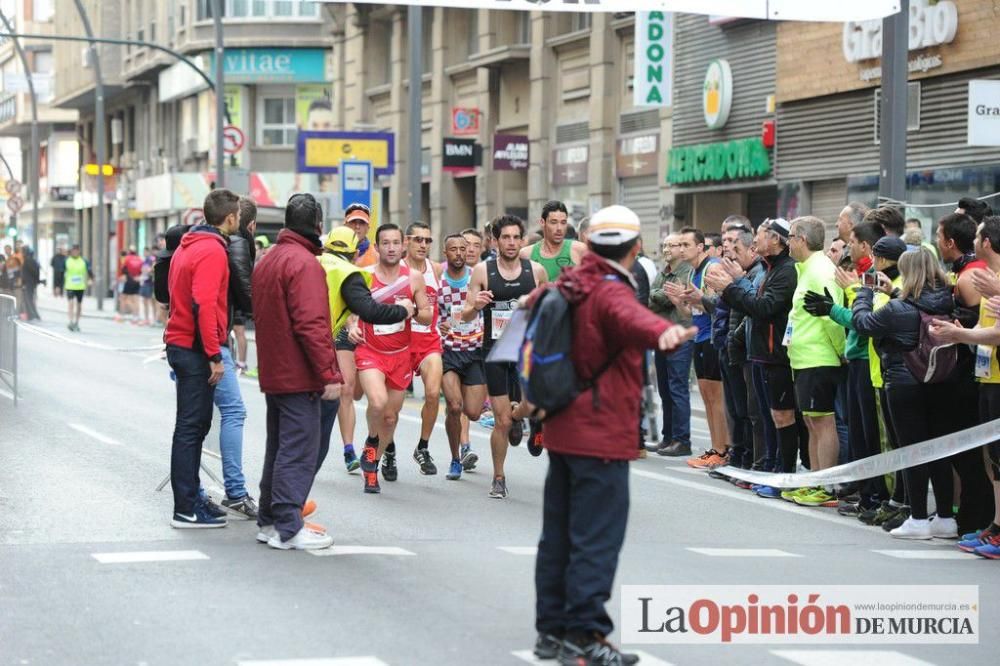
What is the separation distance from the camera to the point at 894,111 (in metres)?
16.4

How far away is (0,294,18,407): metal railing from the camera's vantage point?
62.5 ft

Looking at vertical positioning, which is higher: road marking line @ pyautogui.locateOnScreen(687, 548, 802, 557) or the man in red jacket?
the man in red jacket

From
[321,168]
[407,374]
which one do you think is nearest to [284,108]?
[321,168]

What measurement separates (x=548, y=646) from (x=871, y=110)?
18.0m

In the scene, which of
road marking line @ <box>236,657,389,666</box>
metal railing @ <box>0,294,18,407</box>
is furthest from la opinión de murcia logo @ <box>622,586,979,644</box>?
metal railing @ <box>0,294,18,407</box>

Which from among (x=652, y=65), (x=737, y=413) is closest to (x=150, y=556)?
(x=737, y=413)

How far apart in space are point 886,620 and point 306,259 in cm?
369

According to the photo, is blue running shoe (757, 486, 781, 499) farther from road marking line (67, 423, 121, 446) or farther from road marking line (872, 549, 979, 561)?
road marking line (67, 423, 121, 446)

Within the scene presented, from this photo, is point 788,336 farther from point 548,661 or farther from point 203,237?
point 548,661

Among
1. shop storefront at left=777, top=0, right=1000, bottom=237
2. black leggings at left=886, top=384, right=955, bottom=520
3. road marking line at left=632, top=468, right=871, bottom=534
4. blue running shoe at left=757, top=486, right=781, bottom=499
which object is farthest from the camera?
shop storefront at left=777, top=0, right=1000, bottom=237

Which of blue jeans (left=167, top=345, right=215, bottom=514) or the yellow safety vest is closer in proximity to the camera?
blue jeans (left=167, top=345, right=215, bottom=514)

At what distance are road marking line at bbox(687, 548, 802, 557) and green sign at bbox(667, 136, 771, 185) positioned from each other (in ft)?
55.6

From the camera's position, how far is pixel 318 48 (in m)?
55.6

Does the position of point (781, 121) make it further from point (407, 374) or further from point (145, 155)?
point (145, 155)
